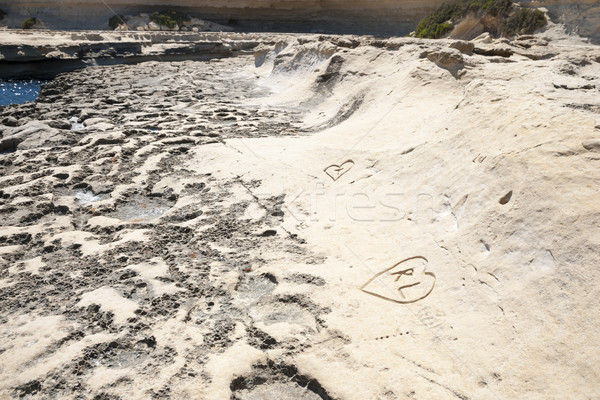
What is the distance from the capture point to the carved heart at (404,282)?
2.41 metres

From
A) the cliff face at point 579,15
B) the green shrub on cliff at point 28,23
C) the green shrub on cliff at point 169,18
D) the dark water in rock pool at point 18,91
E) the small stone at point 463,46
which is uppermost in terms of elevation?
the cliff face at point 579,15

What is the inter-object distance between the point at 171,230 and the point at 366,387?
1975mm

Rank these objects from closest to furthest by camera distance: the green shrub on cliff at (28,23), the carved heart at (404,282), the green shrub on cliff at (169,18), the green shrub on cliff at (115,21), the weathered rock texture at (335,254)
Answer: the weathered rock texture at (335,254) → the carved heart at (404,282) → the green shrub on cliff at (28,23) → the green shrub on cliff at (169,18) → the green shrub on cliff at (115,21)

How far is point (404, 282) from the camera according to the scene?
8.21 feet

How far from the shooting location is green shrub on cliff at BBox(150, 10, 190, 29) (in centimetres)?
1712

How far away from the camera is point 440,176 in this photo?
3.16m

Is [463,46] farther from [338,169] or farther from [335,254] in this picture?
[335,254]

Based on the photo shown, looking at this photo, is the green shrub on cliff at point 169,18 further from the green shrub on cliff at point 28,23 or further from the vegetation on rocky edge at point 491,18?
the vegetation on rocky edge at point 491,18

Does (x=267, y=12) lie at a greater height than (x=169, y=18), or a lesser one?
greater

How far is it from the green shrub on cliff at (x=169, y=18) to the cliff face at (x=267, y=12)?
0.70 metres

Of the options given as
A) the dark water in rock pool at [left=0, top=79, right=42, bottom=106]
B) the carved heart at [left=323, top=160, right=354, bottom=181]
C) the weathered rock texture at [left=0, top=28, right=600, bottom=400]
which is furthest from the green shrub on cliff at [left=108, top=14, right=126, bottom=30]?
the carved heart at [left=323, top=160, right=354, bottom=181]

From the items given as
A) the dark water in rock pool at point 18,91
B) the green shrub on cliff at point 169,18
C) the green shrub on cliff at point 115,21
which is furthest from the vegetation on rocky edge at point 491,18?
the green shrub on cliff at point 115,21

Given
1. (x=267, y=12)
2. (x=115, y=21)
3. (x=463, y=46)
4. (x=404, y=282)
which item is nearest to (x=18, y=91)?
(x=463, y=46)

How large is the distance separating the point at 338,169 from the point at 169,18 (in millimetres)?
16085
